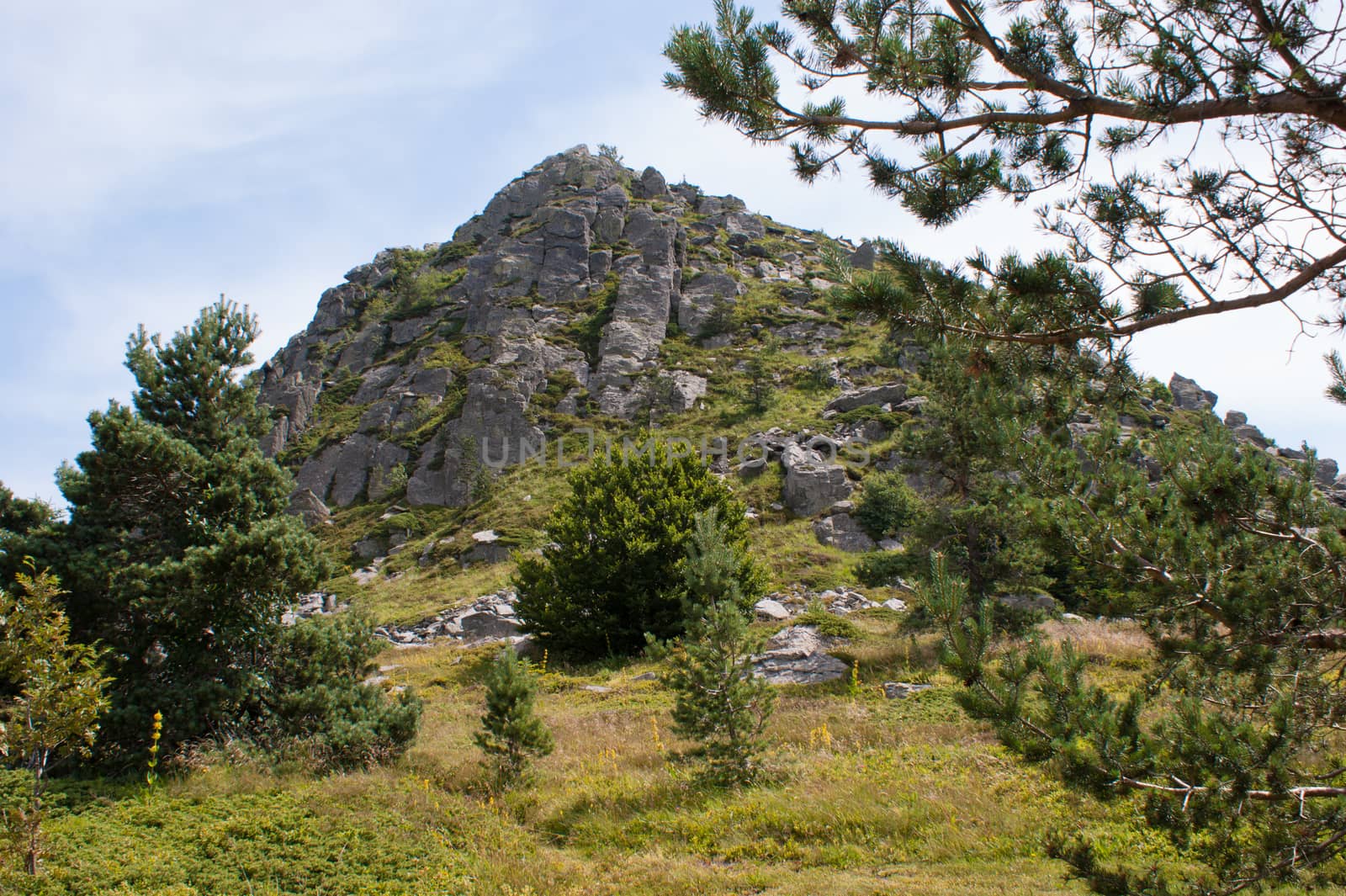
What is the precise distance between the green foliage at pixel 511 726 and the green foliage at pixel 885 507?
22.9m

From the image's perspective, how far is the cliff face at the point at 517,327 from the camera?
50.6 meters

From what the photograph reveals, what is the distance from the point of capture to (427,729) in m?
12.5

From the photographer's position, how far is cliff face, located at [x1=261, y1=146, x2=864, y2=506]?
166 ft

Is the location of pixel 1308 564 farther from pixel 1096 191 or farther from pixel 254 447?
pixel 254 447

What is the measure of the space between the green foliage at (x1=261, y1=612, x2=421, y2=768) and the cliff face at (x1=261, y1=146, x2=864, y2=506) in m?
35.3

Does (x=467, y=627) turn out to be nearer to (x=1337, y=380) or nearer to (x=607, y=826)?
(x=607, y=826)

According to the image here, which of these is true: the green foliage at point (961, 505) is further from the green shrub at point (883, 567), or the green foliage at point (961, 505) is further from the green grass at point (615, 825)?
the green grass at point (615, 825)

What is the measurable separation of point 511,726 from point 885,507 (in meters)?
23.6

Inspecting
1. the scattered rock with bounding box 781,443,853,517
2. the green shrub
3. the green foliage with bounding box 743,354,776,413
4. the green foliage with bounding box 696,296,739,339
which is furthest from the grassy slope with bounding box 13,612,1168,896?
the green foliage with bounding box 696,296,739,339

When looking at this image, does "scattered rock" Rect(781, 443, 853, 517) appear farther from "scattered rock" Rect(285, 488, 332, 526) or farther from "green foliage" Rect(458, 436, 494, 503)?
"scattered rock" Rect(285, 488, 332, 526)

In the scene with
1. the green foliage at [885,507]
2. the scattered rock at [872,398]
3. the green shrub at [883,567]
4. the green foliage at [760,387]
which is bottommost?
the green shrub at [883,567]

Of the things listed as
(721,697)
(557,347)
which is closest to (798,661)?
(721,697)

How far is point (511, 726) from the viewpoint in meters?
9.37

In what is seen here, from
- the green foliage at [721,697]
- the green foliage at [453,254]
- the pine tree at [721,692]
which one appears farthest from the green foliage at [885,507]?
the green foliage at [453,254]
